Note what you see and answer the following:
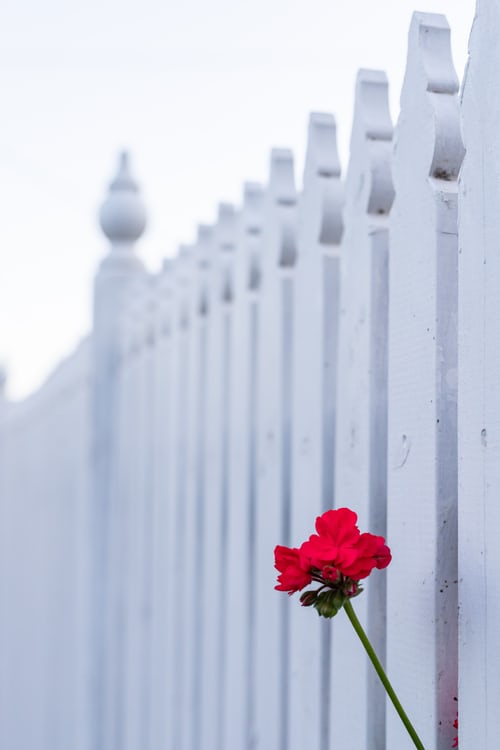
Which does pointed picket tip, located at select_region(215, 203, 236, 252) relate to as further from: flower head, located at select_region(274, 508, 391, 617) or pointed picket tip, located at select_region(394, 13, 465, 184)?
flower head, located at select_region(274, 508, 391, 617)

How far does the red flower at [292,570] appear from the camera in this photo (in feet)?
2.99

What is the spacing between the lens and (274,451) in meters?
1.72

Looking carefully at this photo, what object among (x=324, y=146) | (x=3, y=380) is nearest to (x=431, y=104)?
(x=324, y=146)

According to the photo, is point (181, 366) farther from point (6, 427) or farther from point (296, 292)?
point (6, 427)

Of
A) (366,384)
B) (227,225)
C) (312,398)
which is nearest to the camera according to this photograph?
(366,384)

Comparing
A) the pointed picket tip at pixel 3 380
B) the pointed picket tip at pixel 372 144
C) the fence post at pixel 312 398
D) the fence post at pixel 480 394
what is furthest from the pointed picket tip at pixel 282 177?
the pointed picket tip at pixel 3 380

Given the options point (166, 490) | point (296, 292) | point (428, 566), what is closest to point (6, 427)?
point (166, 490)

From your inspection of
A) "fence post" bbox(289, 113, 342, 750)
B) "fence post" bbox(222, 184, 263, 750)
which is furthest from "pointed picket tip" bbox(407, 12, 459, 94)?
"fence post" bbox(222, 184, 263, 750)

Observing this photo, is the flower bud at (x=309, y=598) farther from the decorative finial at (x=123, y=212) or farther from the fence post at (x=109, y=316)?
the decorative finial at (x=123, y=212)

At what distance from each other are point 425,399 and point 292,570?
292mm

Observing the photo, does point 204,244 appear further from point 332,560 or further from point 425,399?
point 332,560

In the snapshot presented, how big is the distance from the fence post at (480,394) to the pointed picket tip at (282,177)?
68 cm

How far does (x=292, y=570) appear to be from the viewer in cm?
91

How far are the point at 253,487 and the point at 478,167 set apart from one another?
94cm
